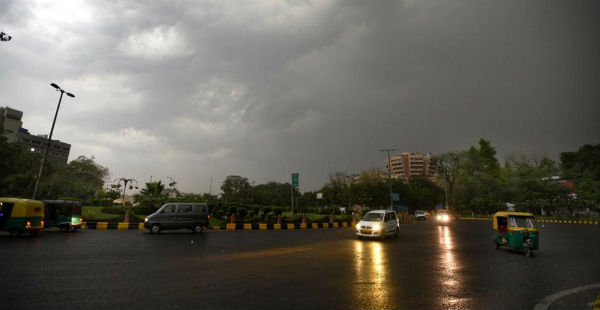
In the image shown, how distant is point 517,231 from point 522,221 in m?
0.49

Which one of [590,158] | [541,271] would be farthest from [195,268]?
[590,158]

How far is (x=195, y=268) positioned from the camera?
25.8 ft

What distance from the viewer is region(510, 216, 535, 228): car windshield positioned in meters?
11.6

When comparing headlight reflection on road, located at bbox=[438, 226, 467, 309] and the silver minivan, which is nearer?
Result: headlight reflection on road, located at bbox=[438, 226, 467, 309]

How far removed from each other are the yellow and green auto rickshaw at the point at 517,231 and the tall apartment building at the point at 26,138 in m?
97.6

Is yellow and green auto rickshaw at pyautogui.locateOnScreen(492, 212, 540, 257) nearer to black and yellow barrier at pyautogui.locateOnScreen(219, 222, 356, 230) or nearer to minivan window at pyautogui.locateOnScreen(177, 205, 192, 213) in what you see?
minivan window at pyautogui.locateOnScreen(177, 205, 192, 213)

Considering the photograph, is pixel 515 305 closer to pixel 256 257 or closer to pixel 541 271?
pixel 541 271

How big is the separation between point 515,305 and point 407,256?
5.63 metres

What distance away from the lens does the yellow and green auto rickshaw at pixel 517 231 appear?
36.3 feet

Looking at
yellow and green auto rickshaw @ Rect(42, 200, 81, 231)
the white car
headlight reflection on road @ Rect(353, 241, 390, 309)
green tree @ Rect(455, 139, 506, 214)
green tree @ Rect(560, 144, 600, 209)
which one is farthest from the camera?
green tree @ Rect(455, 139, 506, 214)

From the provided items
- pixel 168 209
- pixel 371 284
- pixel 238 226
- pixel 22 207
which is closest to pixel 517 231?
pixel 371 284

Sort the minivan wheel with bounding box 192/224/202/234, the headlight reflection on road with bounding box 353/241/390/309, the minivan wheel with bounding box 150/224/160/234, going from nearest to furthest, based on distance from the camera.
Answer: the headlight reflection on road with bounding box 353/241/390/309 → the minivan wheel with bounding box 150/224/160/234 → the minivan wheel with bounding box 192/224/202/234

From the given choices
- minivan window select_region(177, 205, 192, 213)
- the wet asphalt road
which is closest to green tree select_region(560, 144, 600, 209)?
the wet asphalt road

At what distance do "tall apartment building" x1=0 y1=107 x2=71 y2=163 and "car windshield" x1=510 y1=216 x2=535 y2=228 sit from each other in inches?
3862
